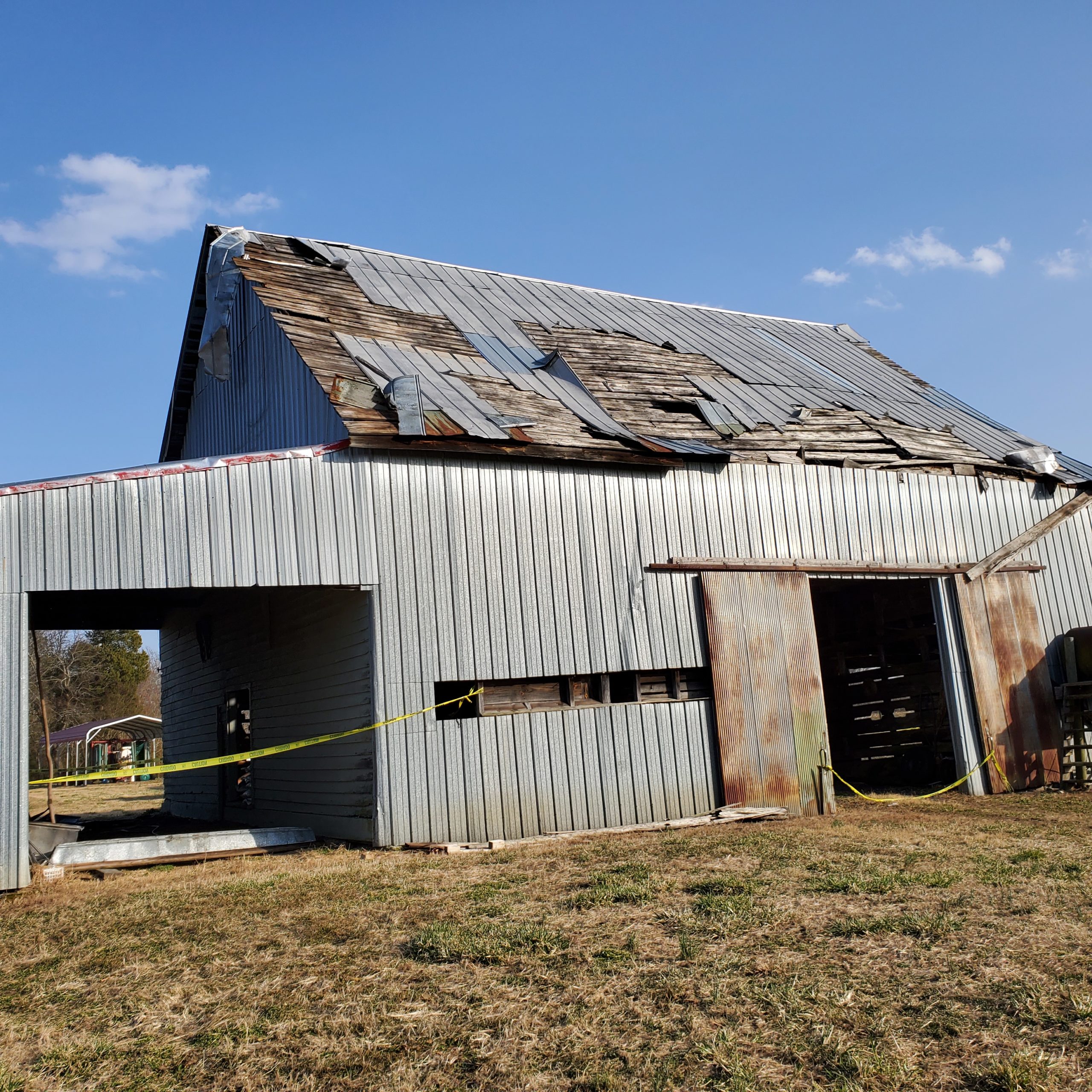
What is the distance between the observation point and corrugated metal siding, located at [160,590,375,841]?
473 inches

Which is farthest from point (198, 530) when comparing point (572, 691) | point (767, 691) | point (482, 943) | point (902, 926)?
point (902, 926)

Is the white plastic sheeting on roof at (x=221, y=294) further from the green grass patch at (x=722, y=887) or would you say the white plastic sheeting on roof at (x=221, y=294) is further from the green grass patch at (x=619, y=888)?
the green grass patch at (x=722, y=887)

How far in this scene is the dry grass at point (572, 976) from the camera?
4668mm

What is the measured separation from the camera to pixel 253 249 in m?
16.3

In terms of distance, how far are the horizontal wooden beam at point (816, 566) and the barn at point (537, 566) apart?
0.05 m

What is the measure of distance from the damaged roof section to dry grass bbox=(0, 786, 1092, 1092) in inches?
218

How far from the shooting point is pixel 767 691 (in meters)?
13.6

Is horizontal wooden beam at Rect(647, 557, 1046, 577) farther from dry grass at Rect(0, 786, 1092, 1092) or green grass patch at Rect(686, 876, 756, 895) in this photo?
green grass patch at Rect(686, 876, 756, 895)

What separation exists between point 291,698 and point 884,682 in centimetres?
1052

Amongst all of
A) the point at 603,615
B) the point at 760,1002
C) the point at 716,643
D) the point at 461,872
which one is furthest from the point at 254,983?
the point at 716,643

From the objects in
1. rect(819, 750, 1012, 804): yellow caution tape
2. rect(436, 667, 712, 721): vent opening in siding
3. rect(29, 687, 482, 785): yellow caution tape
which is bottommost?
rect(819, 750, 1012, 804): yellow caution tape

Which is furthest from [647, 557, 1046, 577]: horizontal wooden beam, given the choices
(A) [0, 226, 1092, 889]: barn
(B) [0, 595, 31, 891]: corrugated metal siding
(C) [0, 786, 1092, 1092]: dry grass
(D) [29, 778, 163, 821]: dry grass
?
(D) [29, 778, 163, 821]: dry grass

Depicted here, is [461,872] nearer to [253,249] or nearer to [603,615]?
[603,615]

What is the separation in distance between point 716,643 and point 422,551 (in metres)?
4.19
